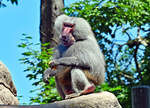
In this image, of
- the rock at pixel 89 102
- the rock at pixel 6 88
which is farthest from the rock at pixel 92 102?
the rock at pixel 6 88

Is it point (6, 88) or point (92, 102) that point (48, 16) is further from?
point (92, 102)

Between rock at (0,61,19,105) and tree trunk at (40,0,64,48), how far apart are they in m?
3.35

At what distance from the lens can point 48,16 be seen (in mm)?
9414

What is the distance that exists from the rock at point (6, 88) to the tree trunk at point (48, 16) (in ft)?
11.0

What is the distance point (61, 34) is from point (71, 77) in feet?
2.18

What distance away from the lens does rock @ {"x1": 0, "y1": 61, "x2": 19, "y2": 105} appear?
542 centimetres

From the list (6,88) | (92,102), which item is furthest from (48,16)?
(92,102)

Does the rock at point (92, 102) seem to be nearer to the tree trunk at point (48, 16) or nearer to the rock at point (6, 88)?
the rock at point (6, 88)

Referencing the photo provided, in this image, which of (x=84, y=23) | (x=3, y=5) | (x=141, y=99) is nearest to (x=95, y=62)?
(x=84, y=23)

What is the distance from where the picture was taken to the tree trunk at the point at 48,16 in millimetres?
9211

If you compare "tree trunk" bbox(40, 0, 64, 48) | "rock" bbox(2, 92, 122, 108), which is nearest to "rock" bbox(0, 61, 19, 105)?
"rock" bbox(2, 92, 122, 108)

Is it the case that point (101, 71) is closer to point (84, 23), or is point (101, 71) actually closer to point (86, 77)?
point (86, 77)

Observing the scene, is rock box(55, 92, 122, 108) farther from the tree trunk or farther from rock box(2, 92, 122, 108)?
the tree trunk

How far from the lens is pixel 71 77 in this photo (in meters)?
4.87
